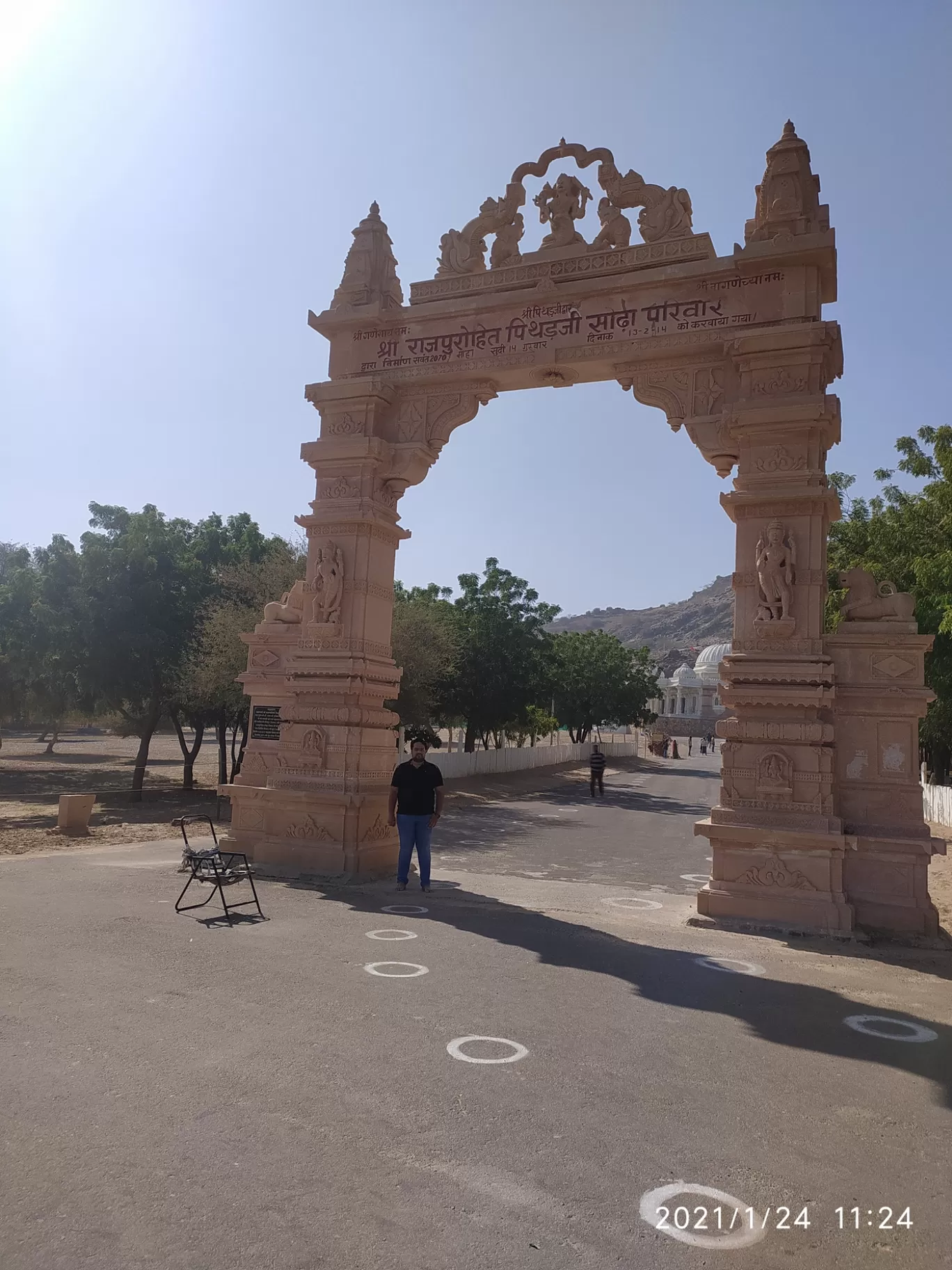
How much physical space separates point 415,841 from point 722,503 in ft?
15.1

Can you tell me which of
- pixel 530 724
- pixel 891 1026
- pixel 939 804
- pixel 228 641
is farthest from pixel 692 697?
pixel 891 1026

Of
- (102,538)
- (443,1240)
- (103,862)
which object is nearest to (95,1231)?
(443,1240)

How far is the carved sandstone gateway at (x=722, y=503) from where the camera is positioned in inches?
300

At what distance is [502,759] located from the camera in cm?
3572

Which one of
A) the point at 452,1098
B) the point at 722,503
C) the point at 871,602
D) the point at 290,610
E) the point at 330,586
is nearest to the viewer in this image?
the point at 452,1098

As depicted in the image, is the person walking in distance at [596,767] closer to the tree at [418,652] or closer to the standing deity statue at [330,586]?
the tree at [418,652]

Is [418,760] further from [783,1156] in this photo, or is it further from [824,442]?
[783,1156]

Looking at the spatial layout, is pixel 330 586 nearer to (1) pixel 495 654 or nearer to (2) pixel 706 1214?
(2) pixel 706 1214

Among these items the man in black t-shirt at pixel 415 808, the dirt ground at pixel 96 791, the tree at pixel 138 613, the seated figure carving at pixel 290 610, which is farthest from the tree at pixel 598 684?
the man in black t-shirt at pixel 415 808

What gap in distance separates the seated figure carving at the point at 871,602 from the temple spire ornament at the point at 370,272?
6072 millimetres

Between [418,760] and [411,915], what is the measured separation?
1772mm

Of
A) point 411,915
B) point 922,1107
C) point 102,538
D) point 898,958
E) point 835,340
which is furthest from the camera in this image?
point 102,538

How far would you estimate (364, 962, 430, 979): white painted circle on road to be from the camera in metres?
5.32

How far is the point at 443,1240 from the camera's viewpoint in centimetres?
255
